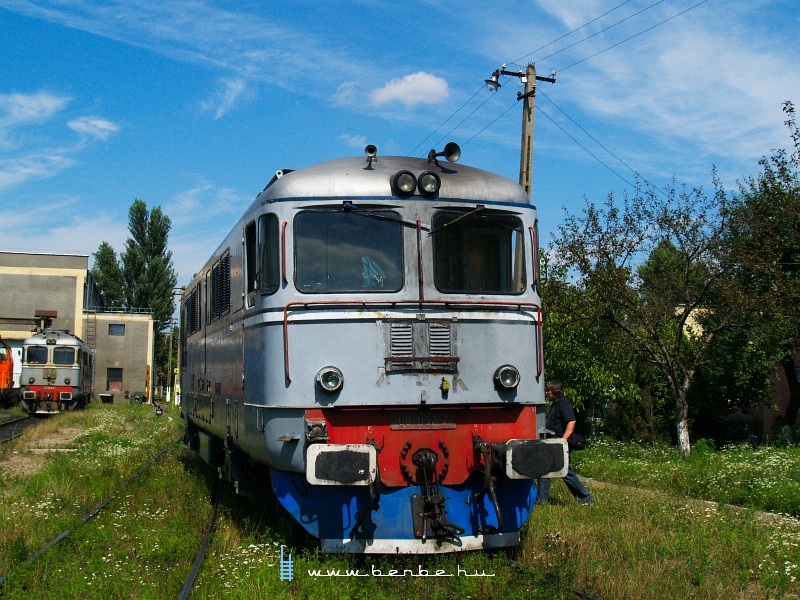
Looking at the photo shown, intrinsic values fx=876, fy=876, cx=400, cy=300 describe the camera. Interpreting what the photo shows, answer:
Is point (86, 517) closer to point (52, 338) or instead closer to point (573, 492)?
point (573, 492)

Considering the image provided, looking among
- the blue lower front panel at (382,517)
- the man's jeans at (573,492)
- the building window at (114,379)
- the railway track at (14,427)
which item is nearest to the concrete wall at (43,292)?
the building window at (114,379)

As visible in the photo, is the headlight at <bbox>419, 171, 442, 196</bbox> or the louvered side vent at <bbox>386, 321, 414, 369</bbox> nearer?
the louvered side vent at <bbox>386, 321, 414, 369</bbox>

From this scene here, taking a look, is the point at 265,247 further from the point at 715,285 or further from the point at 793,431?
the point at 793,431

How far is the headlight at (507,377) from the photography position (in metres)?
7.28

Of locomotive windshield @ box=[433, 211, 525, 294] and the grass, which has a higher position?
locomotive windshield @ box=[433, 211, 525, 294]

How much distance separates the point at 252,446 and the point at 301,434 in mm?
990

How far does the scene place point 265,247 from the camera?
7.45m

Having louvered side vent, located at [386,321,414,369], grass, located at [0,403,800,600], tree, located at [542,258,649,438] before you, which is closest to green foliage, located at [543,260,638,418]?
tree, located at [542,258,649,438]

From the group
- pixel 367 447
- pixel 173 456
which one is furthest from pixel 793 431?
pixel 367 447

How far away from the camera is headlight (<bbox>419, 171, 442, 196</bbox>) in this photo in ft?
24.1

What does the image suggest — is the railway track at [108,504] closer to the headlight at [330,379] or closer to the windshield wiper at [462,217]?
the headlight at [330,379]

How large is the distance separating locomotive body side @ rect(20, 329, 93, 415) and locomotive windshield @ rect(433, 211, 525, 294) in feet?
95.0

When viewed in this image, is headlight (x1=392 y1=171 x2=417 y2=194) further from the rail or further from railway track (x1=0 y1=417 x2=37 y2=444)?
railway track (x1=0 y1=417 x2=37 y2=444)

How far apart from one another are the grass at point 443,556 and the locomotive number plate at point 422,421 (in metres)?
1.09
